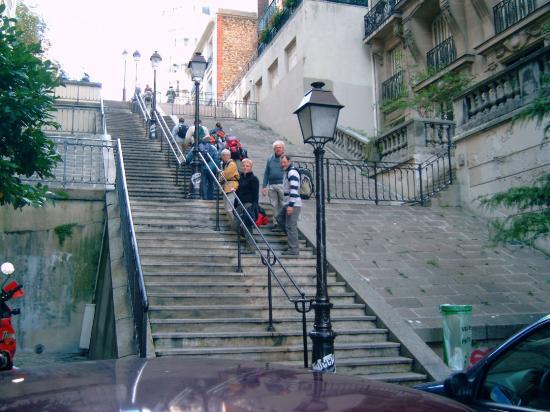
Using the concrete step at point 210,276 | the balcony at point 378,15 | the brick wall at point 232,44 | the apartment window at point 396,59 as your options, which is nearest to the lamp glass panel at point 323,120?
the concrete step at point 210,276

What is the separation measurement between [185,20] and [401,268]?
75720 mm

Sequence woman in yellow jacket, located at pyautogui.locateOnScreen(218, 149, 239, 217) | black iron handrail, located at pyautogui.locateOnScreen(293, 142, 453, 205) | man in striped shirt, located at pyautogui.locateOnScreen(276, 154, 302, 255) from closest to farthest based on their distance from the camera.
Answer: man in striped shirt, located at pyautogui.locateOnScreen(276, 154, 302, 255) → woman in yellow jacket, located at pyautogui.locateOnScreen(218, 149, 239, 217) → black iron handrail, located at pyautogui.locateOnScreen(293, 142, 453, 205)

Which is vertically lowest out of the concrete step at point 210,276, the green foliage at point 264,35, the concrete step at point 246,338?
the concrete step at point 246,338

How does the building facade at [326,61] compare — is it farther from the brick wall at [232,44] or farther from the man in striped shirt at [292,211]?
the brick wall at [232,44]

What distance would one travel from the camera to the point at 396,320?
785 cm

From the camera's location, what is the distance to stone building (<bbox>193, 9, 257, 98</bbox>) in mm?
40625

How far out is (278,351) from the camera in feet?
23.1

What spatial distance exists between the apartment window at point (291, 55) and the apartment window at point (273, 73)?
1.12 m

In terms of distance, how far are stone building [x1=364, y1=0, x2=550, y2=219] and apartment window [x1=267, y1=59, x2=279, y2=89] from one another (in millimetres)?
4927

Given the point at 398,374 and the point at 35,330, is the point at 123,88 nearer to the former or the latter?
the point at 35,330

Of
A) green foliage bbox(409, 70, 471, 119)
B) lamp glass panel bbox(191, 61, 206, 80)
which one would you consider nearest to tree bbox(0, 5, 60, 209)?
lamp glass panel bbox(191, 61, 206, 80)

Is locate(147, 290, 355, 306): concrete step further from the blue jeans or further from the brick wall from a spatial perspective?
the brick wall

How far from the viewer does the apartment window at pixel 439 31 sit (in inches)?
822

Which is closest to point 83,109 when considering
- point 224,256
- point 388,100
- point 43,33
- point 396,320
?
point 43,33
